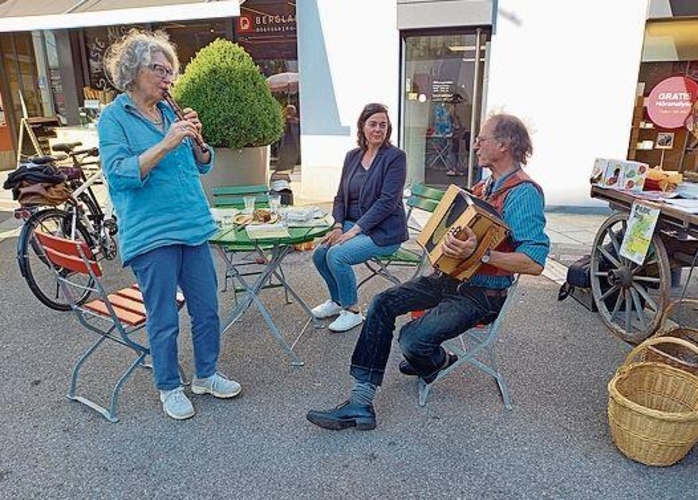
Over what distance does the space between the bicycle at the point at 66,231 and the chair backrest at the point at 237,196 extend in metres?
0.78

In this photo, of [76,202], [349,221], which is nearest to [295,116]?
[76,202]

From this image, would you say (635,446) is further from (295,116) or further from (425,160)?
(295,116)

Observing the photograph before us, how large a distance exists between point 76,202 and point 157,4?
333 cm

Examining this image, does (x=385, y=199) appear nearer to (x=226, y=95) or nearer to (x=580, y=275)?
(x=580, y=275)

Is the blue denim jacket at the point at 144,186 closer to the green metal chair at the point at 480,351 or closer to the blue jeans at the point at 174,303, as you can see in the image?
the blue jeans at the point at 174,303

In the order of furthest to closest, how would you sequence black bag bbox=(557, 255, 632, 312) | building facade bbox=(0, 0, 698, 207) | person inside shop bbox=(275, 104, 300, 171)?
1. person inside shop bbox=(275, 104, 300, 171)
2. building facade bbox=(0, 0, 698, 207)
3. black bag bbox=(557, 255, 632, 312)

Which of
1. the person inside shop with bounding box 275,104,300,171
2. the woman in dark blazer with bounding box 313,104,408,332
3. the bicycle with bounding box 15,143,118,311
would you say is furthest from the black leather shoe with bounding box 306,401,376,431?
the person inside shop with bounding box 275,104,300,171

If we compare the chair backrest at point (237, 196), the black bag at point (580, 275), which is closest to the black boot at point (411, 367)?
the black bag at point (580, 275)

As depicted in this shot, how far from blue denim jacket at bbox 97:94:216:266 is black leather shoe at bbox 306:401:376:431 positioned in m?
0.95

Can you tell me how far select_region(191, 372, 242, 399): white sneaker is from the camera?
2549 millimetres

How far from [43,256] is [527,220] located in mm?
2905

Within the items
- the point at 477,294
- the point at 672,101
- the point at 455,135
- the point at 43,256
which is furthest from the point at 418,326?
the point at 672,101

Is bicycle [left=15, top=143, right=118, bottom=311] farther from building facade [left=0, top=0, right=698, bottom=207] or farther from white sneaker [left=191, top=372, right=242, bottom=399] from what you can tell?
building facade [left=0, top=0, right=698, bottom=207]

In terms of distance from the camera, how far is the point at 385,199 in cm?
308
